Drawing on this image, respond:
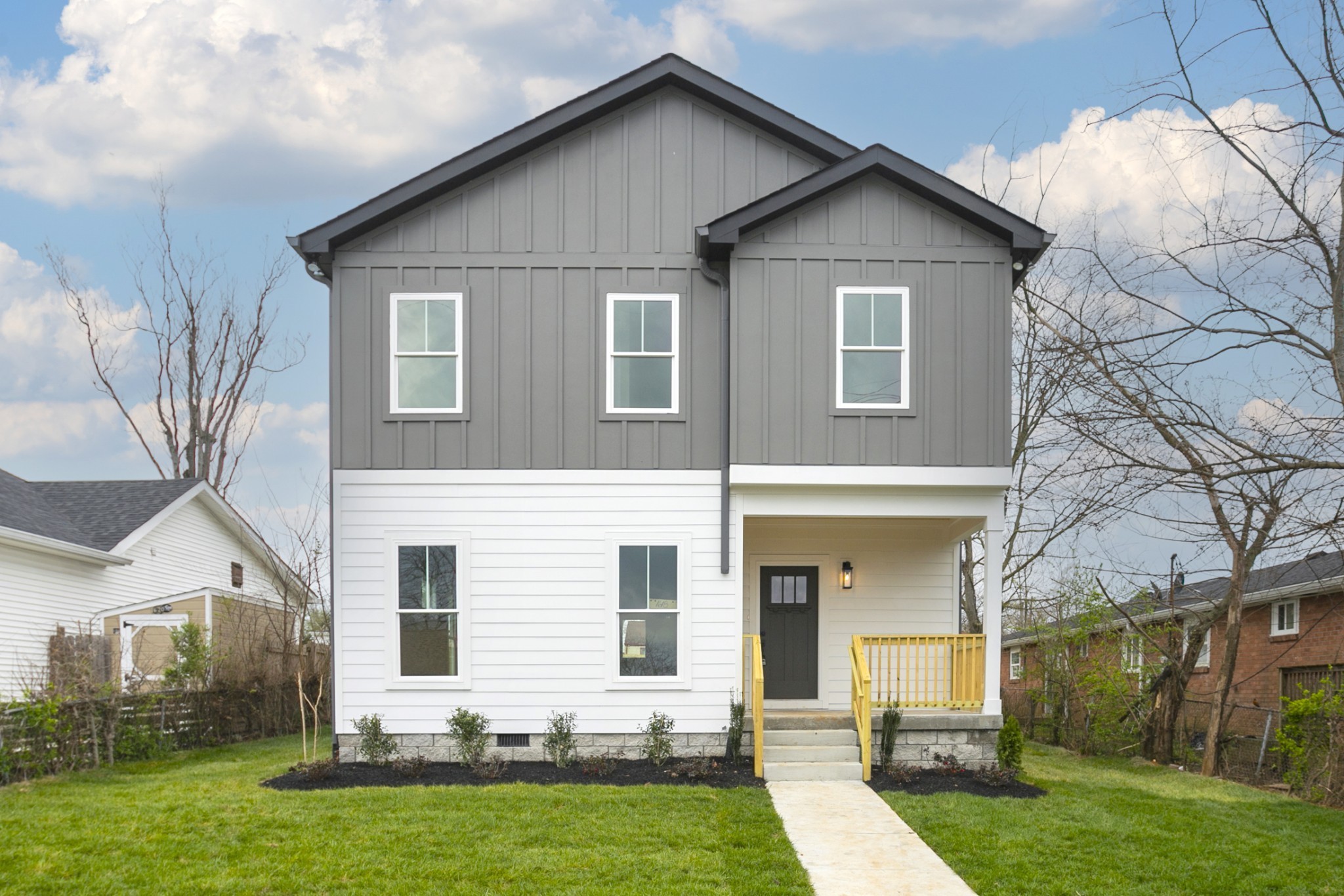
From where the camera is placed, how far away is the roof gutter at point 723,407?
12023 millimetres

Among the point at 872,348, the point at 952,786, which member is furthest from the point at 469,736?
the point at 872,348

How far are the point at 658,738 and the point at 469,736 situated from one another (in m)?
2.02

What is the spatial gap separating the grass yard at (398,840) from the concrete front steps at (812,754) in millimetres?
852

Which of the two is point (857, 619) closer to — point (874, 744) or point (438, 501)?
point (874, 744)

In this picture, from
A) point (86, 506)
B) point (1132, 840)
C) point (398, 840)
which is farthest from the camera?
point (86, 506)

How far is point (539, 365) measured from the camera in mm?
12281

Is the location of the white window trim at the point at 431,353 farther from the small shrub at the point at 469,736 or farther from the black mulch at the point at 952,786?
the black mulch at the point at 952,786

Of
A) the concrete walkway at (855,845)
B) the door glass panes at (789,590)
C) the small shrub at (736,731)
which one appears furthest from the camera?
the door glass panes at (789,590)

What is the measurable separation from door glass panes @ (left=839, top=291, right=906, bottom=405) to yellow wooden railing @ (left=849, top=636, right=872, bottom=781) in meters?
2.68

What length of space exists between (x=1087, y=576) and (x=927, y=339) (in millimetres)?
6117

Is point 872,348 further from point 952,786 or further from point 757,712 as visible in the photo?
point 952,786

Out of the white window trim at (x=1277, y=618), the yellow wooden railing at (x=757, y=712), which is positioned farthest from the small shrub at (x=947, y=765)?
the white window trim at (x=1277, y=618)

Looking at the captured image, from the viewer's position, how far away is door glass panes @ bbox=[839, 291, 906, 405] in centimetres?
1205

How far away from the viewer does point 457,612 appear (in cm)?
1205
